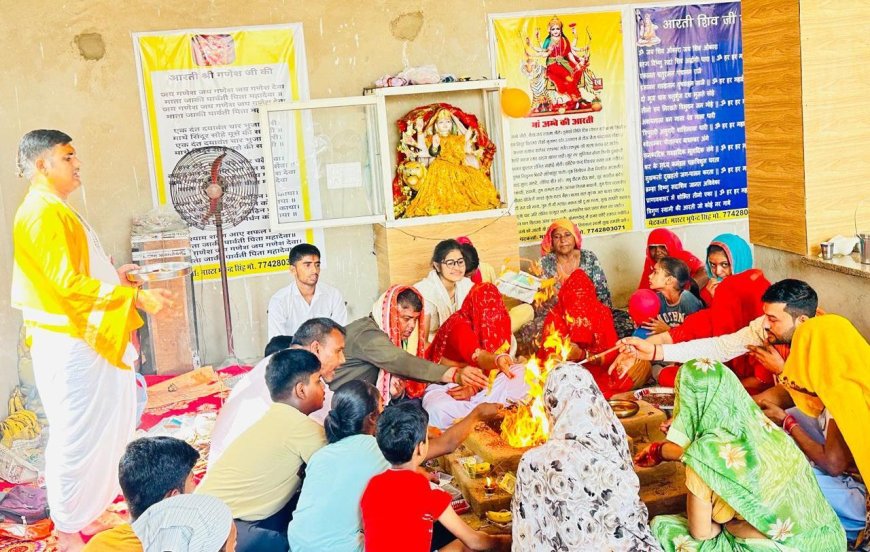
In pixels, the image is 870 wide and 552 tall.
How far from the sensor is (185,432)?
265 inches

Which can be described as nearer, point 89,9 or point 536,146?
point 89,9

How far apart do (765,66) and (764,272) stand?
1.24m

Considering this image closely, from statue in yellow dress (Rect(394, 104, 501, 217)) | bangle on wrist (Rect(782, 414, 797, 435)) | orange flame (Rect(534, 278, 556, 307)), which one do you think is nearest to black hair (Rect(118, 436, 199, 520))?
bangle on wrist (Rect(782, 414, 797, 435))

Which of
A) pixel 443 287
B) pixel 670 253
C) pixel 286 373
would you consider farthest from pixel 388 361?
pixel 670 253

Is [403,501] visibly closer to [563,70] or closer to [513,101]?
[513,101]

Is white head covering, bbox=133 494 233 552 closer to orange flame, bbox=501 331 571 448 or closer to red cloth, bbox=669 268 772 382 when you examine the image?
orange flame, bbox=501 331 571 448

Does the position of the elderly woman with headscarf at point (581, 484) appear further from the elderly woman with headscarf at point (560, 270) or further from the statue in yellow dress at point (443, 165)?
the statue in yellow dress at point (443, 165)

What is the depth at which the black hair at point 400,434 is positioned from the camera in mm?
4043

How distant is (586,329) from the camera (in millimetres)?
6688

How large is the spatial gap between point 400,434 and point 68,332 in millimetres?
2243

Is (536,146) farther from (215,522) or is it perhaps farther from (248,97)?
(215,522)

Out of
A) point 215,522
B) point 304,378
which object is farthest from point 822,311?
point 215,522

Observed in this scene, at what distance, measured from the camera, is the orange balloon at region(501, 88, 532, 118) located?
826 centimetres

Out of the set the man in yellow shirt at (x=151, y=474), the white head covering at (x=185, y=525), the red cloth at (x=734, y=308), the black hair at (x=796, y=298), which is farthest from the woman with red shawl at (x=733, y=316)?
the white head covering at (x=185, y=525)
